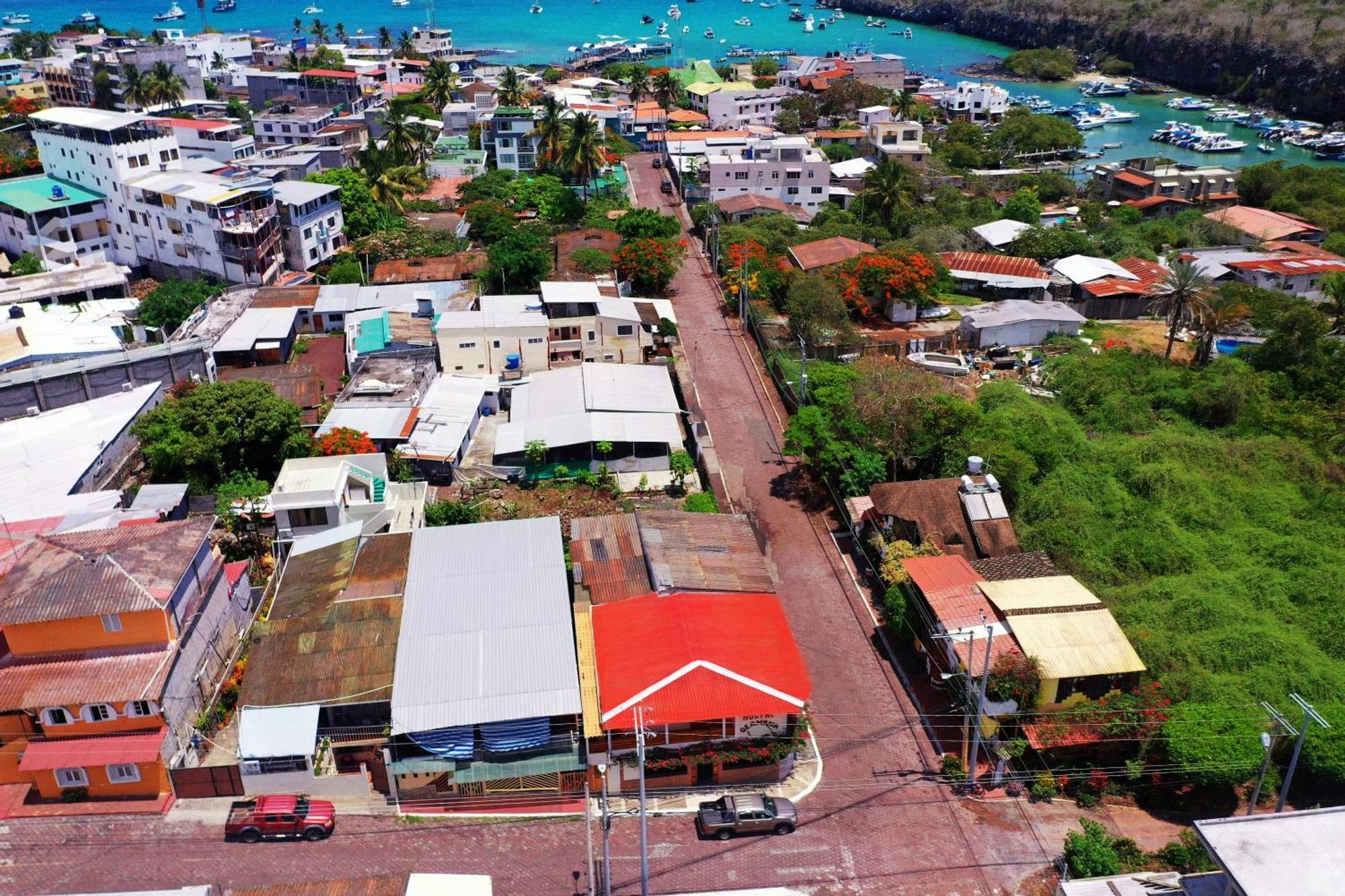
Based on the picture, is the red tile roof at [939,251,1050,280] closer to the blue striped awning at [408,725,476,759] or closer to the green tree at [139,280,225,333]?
the green tree at [139,280,225,333]

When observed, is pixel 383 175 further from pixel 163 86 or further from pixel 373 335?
pixel 163 86

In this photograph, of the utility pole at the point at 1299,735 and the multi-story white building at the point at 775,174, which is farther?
the multi-story white building at the point at 775,174

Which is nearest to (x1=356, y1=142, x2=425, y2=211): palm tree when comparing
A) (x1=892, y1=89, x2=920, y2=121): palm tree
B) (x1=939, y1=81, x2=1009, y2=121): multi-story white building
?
(x1=892, y1=89, x2=920, y2=121): palm tree

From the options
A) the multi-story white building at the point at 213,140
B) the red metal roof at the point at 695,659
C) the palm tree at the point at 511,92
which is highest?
the palm tree at the point at 511,92

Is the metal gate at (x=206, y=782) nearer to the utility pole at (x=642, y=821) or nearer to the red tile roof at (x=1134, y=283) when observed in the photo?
the utility pole at (x=642, y=821)

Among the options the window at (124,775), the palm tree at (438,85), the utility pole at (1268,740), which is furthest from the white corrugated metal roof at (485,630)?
the palm tree at (438,85)

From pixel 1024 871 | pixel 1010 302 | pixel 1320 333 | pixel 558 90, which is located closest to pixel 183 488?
pixel 1024 871
